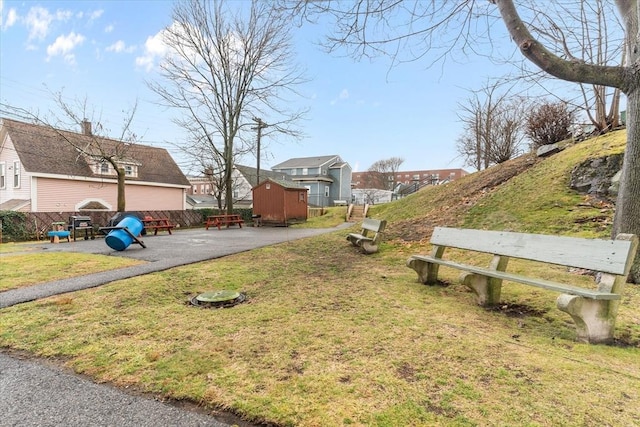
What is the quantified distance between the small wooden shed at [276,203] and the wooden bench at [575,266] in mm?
17585

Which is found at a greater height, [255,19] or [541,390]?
[255,19]

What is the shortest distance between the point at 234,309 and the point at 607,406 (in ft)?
11.0

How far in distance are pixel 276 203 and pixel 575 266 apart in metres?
19.3

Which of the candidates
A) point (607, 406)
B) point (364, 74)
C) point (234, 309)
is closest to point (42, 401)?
point (234, 309)

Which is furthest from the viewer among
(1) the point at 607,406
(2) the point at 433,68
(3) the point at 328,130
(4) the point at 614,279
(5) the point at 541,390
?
(3) the point at 328,130

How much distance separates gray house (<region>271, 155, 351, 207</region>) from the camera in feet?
129

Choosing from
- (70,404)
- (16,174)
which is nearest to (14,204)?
(16,174)

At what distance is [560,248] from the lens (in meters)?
3.21

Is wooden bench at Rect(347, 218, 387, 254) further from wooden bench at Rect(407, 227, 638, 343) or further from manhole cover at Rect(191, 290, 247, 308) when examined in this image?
manhole cover at Rect(191, 290, 247, 308)

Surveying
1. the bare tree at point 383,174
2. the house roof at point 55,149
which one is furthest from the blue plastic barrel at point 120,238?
the bare tree at point 383,174

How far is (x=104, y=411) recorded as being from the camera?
1982 mm

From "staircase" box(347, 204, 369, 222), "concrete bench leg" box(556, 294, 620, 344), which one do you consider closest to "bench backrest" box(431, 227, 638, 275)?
"concrete bench leg" box(556, 294, 620, 344)

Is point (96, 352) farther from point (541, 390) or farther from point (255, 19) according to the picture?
point (255, 19)

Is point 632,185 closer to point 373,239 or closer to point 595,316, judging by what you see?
point 595,316
